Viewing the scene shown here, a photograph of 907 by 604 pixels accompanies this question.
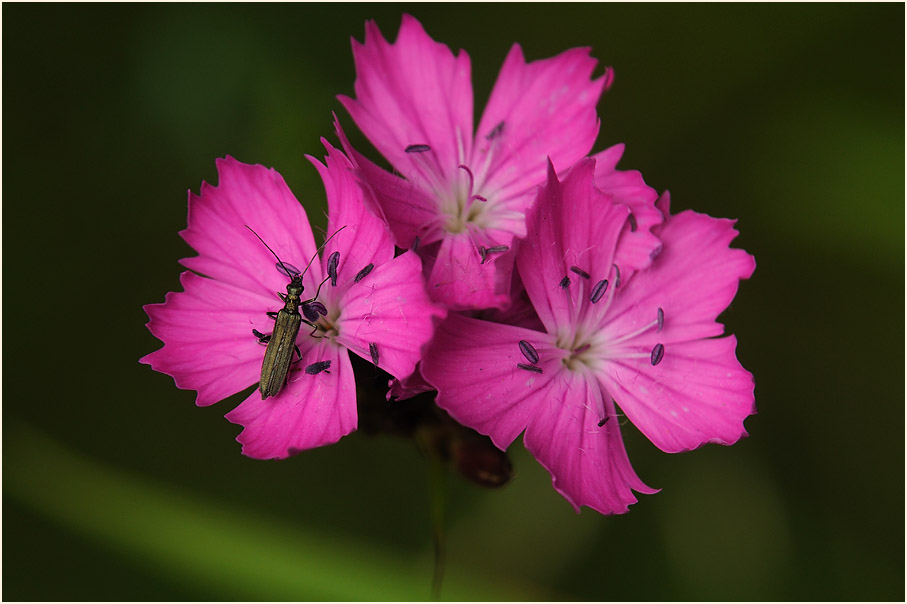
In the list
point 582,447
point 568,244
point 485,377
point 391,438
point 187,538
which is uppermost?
point 568,244

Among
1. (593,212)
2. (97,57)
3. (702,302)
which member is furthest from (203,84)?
(702,302)

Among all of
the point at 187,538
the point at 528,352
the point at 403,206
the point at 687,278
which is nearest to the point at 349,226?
the point at 403,206

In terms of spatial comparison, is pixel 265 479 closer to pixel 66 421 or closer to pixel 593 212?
pixel 66 421

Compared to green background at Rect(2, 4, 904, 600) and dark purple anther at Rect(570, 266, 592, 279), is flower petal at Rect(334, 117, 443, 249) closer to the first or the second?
dark purple anther at Rect(570, 266, 592, 279)

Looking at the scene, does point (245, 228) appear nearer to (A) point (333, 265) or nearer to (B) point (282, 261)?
(B) point (282, 261)

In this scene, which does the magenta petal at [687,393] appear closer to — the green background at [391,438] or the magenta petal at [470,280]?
the magenta petal at [470,280]

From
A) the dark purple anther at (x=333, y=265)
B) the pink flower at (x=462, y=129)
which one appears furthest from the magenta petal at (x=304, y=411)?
the pink flower at (x=462, y=129)
